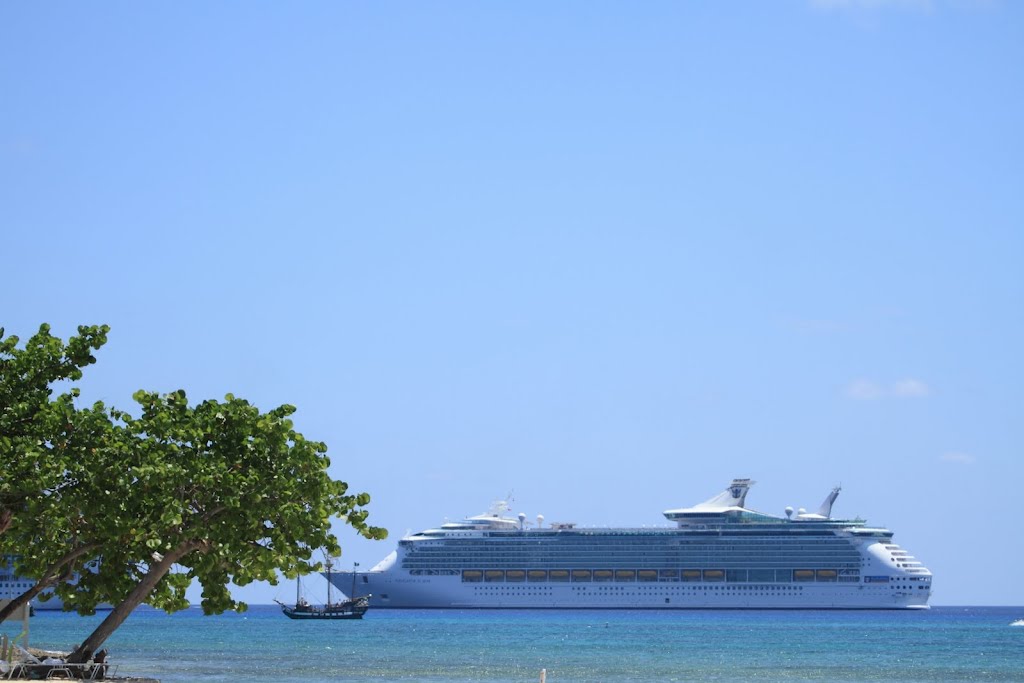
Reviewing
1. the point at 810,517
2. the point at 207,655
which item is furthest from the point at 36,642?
the point at 810,517

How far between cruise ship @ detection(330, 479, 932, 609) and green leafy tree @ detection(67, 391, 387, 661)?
88.1 metres

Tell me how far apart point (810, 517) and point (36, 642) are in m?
66.8

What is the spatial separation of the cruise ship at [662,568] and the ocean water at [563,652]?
41.8 ft

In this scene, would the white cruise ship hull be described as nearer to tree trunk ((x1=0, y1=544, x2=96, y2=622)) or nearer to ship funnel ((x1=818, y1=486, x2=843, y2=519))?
ship funnel ((x1=818, y1=486, x2=843, y2=519))

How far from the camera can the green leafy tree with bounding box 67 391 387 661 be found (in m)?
22.8

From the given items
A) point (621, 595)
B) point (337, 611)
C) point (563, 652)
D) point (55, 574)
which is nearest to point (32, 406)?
point (55, 574)

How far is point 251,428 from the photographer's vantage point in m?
23.6

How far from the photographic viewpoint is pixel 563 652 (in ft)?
191

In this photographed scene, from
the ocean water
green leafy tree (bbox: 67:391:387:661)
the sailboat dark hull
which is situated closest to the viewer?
green leafy tree (bbox: 67:391:387:661)

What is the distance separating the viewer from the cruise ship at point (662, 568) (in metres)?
109

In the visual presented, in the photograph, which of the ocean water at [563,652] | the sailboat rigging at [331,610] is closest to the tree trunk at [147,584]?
the ocean water at [563,652]

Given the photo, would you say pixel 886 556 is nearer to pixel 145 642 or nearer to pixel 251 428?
pixel 145 642

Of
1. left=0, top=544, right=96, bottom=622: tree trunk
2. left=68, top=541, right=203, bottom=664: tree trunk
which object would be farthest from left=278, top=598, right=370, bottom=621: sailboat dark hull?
left=68, top=541, right=203, bottom=664: tree trunk

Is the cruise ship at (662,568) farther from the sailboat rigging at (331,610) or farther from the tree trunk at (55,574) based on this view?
the tree trunk at (55,574)
